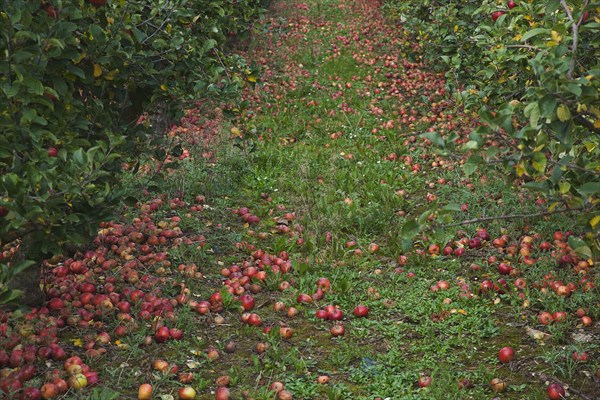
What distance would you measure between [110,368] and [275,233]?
259 cm

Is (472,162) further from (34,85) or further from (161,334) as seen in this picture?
(161,334)

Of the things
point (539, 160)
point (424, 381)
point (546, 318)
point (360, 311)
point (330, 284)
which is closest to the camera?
point (539, 160)

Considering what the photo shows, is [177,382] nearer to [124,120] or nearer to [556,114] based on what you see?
[124,120]

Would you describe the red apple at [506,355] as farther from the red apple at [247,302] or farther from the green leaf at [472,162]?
the red apple at [247,302]

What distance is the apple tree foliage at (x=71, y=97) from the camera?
9.81 ft

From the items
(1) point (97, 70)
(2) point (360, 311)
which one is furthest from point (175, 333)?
(1) point (97, 70)

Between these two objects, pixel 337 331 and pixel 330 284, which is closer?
pixel 337 331

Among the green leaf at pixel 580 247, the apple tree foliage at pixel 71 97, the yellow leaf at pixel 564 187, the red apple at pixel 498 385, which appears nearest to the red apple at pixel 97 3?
the apple tree foliage at pixel 71 97

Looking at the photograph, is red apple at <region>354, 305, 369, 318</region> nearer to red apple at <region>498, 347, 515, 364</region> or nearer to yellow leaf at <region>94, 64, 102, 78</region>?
red apple at <region>498, 347, 515, 364</region>

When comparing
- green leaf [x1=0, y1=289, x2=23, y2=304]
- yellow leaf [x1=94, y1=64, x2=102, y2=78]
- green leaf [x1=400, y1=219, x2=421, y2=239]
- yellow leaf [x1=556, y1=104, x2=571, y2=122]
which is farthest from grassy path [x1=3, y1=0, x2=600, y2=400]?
yellow leaf [x1=94, y1=64, x2=102, y2=78]

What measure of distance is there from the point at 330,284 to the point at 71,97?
8.23 feet

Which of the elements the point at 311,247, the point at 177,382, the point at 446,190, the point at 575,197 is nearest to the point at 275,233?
the point at 311,247

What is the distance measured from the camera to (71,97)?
362 cm

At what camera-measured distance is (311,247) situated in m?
5.77
